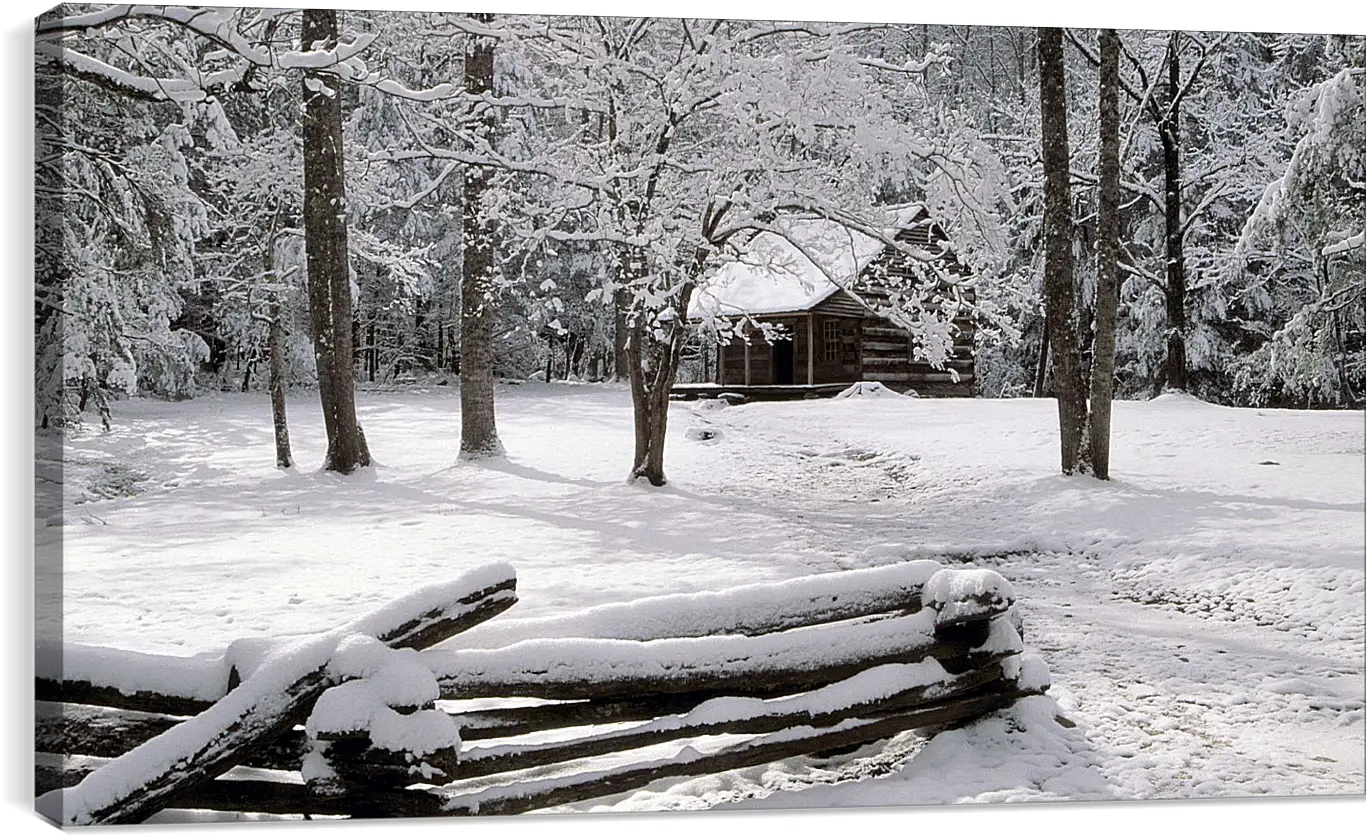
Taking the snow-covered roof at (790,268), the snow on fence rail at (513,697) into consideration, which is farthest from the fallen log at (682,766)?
the snow-covered roof at (790,268)

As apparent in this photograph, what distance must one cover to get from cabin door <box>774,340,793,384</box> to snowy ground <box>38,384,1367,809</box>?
179 mm

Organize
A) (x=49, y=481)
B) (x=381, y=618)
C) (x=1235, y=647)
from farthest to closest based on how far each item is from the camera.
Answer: (x=1235, y=647) → (x=49, y=481) → (x=381, y=618)

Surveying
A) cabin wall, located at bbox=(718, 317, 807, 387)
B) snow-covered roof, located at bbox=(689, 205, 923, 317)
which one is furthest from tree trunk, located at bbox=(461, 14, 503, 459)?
cabin wall, located at bbox=(718, 317, 807, 387)

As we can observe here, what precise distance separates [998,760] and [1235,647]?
1.08 m

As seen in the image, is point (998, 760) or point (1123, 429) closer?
point (998, 760)

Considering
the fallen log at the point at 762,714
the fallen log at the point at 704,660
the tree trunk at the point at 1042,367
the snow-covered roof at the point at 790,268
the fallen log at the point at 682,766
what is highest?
the snow-covered roof at the point at 790,268

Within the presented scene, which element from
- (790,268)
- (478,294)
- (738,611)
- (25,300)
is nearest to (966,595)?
(738,611)

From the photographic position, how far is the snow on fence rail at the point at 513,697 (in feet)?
11.1

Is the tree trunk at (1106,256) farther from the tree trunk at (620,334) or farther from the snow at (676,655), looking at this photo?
the tree trunk at (620,334)

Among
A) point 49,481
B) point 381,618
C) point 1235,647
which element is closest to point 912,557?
point 1235,647

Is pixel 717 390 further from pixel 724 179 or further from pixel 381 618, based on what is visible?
pixel 381 618

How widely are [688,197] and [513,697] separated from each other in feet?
7.23

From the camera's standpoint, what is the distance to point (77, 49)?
4.11 meters

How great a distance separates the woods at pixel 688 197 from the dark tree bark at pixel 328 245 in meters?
0.01
